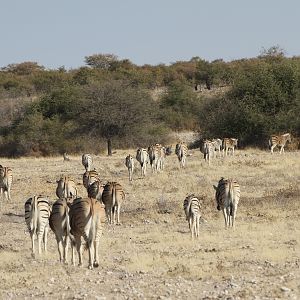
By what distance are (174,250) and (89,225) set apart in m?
2.75

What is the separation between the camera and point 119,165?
37.1 meters

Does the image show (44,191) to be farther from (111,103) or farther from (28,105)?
(28,105)

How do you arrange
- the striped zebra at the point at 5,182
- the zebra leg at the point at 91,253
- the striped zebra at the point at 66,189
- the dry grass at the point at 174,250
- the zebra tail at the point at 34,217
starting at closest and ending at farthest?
the dry grass at the point at 174,250 → the zebra leg at the point at 91,253 → the zebra tail at the point at 34,217 → the striped zebra at the point at 66,189 → the striped zebra at the point at 5,182

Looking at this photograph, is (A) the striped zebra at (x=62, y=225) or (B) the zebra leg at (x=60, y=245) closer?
(A) the striped zebra at (x=62, y=225)

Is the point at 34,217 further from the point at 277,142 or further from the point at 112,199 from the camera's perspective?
the point at 277,142

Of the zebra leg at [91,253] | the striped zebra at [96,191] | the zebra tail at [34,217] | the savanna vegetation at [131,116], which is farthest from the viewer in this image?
the savanna vegetation at [131,116]

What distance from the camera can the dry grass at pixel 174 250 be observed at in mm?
10852

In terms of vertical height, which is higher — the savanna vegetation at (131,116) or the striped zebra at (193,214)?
the savanna vegetation at (131,116)

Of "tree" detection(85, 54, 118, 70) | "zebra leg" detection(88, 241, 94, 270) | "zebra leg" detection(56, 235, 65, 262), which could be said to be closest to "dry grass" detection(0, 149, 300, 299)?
"zebra leg" detection(88, 241, 94, 270)

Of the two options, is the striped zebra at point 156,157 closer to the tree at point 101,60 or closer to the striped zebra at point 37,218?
the striped zebra at point 37,218

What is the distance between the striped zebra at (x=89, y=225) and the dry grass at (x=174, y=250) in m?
0.33

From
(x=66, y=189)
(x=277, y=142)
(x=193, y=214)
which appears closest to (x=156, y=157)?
(x=66, y=189)

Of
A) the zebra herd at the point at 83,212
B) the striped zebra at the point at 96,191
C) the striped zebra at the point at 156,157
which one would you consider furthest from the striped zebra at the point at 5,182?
the striped zebra at the point at 156,157

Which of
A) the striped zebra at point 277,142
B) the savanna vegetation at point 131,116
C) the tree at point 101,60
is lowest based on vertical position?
the striped zebra at point 277,142
